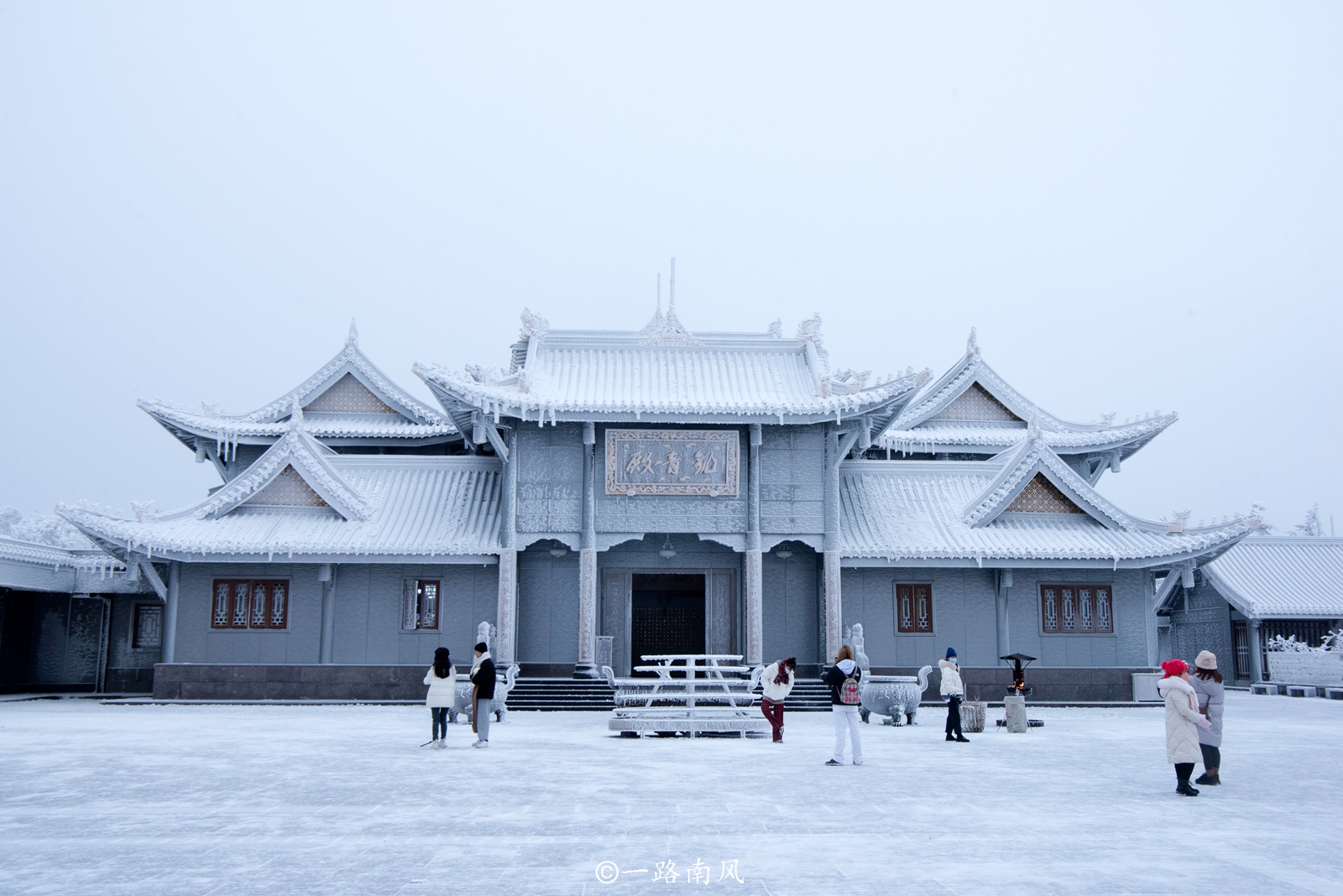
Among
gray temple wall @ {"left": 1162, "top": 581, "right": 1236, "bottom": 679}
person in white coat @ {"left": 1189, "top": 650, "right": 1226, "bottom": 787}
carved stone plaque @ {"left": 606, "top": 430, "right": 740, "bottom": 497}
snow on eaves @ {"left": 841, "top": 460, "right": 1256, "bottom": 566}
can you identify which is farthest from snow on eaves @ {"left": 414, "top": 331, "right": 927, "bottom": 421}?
gray temple wall @ {"left": 1162, "top": 581, "right": 1236, "bottom": 679}

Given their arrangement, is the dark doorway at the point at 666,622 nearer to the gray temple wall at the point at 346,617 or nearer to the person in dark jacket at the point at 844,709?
the gray temple wall at the point at 346,617

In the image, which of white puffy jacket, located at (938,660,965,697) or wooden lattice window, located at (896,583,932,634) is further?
wooden lattice window, located at (896,583,932,634)

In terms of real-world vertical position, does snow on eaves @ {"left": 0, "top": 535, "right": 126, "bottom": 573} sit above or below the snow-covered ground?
above

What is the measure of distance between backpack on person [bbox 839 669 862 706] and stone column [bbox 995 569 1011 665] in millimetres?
12199

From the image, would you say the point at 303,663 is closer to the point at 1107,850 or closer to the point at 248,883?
the point at 248,883

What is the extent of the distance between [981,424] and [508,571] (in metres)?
14.1

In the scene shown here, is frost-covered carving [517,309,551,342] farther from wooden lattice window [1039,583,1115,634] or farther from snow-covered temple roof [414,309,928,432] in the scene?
wooden lattice window [1039,583,1115,634]

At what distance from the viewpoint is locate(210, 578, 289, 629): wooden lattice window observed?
21.8 meters

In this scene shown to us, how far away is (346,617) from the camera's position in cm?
2188

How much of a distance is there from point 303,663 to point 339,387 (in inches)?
341

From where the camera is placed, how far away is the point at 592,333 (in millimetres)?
24109

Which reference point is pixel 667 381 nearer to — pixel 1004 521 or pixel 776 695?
pixel 1004 521

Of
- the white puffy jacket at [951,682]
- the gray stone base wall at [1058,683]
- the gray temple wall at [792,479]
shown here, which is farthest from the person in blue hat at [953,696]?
the gray stone base wall at [1058,683]

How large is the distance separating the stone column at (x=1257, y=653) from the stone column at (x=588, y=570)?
66.7 feet
